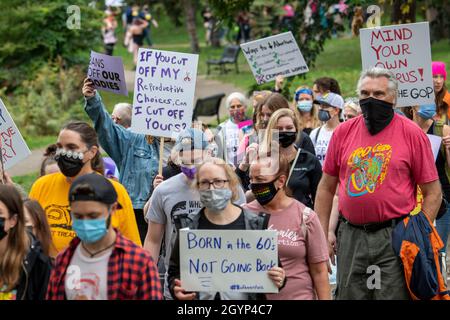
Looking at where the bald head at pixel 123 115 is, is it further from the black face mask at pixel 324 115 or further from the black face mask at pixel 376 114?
the black face mask at pixel 376 114

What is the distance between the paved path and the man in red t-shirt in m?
12.2

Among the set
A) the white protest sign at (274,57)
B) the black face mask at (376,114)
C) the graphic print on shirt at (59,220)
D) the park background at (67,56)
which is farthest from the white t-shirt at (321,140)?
the park background at (67,56)

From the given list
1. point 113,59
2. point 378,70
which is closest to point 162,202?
point 378,70

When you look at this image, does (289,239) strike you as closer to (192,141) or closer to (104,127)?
(192,141)

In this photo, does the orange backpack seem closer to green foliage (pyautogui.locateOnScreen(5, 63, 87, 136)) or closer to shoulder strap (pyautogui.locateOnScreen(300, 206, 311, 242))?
shoulder strap (pyautogui.locateOnScreen(300, 206, 311, 242))

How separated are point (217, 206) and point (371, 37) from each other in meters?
3.62

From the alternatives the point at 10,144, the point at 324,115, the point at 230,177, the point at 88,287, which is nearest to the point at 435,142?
the point at 324,115

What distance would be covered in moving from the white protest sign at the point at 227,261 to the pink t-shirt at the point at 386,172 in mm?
1003

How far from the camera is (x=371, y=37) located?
363 inches

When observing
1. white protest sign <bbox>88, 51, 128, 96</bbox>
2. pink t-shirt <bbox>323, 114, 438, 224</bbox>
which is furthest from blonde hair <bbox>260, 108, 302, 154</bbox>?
white protest sign <bbox>88, 51, 128, 96</bbox>

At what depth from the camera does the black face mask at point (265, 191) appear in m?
6.48
